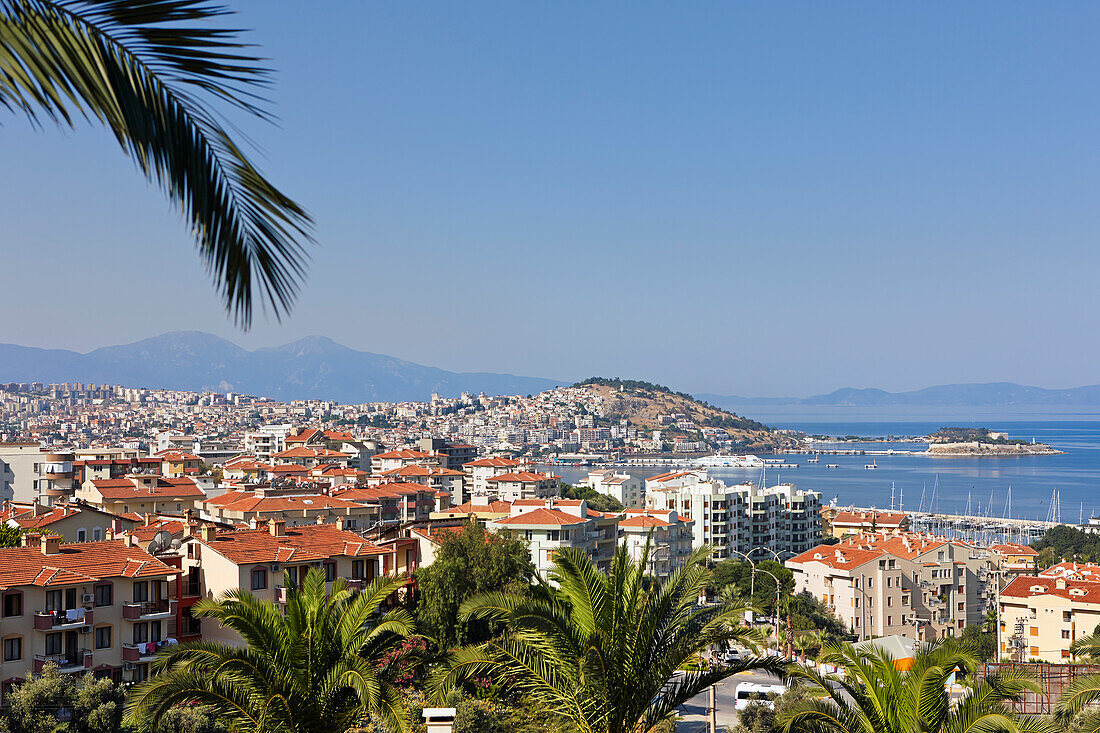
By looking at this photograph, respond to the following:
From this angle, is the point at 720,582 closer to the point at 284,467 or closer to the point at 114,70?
the point at 284,467

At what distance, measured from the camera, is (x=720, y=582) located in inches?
1729

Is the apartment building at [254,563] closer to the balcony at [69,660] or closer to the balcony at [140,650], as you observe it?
the balcony at [140,650]

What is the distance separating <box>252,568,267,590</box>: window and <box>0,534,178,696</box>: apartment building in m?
1.58

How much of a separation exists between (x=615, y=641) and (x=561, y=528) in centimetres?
2945

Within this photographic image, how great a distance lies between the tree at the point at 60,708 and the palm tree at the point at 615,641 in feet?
27.6

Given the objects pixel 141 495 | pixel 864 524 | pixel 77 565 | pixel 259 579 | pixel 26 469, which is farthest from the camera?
pixel 864 524

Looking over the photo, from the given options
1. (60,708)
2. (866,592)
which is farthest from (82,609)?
(866,592)

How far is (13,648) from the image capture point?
19.0m

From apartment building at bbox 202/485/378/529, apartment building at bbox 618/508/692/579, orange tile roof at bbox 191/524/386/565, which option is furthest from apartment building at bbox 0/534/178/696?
apartment building at bbox 618/508/692/579

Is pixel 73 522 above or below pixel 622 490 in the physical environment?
above

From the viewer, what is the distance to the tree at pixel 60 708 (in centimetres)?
1327

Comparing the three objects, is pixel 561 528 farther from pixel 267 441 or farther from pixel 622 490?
pixel 267 441

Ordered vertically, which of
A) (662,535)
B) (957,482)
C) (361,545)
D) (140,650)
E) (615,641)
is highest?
(615,641)

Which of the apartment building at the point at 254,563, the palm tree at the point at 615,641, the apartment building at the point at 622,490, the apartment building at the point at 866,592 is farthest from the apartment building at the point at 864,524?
the palm tree at the point at 615,641
